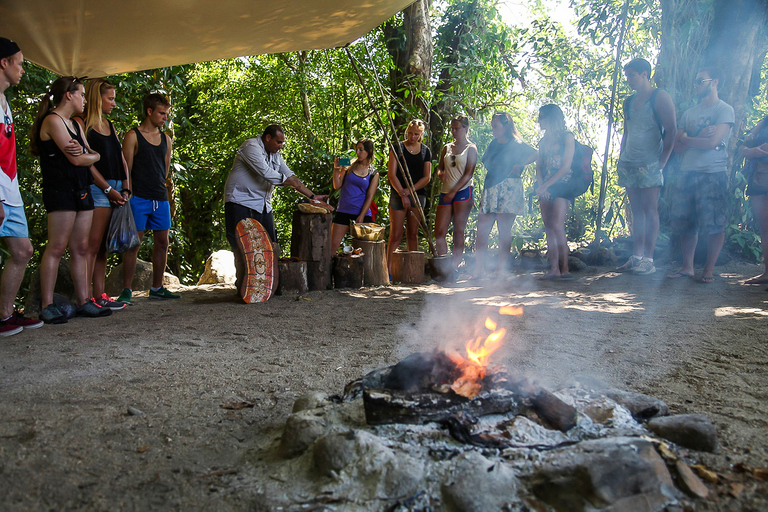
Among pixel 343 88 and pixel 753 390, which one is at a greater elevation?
pixel 343 88

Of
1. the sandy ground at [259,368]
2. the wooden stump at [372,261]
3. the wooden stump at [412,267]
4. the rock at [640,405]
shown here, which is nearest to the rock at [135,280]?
the sandy ground at [259,368]

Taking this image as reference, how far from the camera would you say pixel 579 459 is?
153 centimetres

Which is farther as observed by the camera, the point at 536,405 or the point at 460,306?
the point at 460,306

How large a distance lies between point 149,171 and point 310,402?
3.37 meters

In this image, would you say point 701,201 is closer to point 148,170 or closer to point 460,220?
point 460,220

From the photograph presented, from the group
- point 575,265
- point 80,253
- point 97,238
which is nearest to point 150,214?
point 97,238

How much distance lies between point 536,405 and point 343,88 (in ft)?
23.4

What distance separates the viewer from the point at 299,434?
1.77 meters

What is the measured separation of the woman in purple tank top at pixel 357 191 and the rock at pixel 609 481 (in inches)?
184

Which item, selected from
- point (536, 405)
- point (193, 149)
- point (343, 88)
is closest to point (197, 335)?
point (536, 405)

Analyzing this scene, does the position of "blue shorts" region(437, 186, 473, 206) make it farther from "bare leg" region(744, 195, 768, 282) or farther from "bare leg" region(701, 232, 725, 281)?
"bare leg" region(744, 195, 768, 282)

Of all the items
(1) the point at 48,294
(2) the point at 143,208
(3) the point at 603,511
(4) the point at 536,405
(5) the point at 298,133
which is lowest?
(3) the point at 603,511

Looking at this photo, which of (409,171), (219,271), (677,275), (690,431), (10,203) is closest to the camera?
(690,431)

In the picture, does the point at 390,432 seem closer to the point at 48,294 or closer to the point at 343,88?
the point at 48,294
